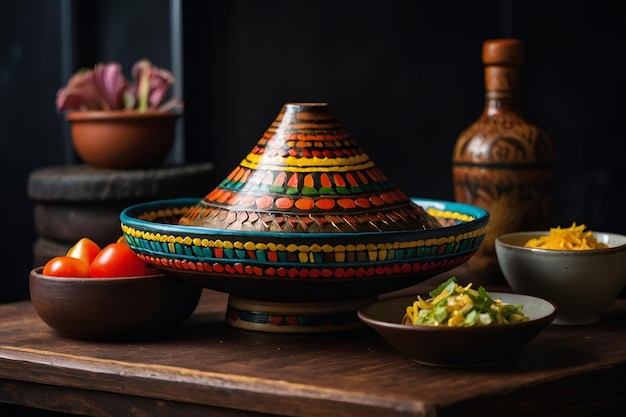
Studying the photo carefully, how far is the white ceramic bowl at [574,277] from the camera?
113 centimetres

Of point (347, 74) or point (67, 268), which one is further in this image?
point (347, 74)

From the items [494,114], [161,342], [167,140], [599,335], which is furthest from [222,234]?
[167,140]

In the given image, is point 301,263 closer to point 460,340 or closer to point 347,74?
point 460,340

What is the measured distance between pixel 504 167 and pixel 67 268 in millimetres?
640

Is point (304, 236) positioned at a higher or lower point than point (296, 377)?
higher

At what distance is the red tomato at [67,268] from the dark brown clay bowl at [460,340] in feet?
1.08

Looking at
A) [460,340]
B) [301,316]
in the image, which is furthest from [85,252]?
[460,340]

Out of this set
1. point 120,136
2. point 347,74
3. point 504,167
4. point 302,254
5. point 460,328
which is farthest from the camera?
point 347,74

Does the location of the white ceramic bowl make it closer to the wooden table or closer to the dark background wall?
the wooden table

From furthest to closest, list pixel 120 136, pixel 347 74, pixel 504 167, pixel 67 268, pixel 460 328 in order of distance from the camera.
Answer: pixel 347 74, pixel 120 136, pixel 504 167, pixel 67 268, pixel 460 328

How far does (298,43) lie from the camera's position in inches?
107

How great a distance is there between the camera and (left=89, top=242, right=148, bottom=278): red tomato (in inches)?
44.1

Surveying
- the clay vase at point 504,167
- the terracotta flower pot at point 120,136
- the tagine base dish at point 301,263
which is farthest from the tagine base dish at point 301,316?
the terracotta flower pot at point 120,136

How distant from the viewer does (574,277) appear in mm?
1141
